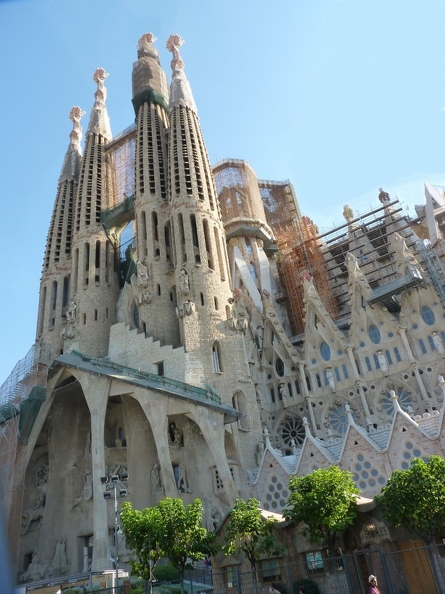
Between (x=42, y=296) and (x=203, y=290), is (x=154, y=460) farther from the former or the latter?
(x=42, y=296)

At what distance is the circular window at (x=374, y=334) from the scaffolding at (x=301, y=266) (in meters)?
5.82

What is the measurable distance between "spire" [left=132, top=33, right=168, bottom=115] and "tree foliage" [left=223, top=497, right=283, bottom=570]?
121 feet

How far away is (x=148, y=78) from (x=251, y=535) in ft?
130

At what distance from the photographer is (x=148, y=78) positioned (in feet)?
144

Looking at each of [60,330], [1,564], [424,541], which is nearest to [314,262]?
[60,330]

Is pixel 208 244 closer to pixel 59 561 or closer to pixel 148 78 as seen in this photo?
pixel 59 561

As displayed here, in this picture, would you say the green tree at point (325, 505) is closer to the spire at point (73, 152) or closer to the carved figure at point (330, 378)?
the carved figure at point (330, 378)

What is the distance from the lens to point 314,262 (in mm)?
40375

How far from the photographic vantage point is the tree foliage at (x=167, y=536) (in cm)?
1536

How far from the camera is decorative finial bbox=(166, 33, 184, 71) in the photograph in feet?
145

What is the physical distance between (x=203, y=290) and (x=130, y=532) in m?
16.3

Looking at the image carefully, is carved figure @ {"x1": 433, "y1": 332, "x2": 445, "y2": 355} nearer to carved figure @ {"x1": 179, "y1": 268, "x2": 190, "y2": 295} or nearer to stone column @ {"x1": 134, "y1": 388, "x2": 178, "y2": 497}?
carved figure @ {"x1": 179, "y1": 268, "x2": 190, "y2": 295}

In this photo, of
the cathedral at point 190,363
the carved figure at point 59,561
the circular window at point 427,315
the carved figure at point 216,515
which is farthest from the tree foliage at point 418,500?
the carved figure at point 59,561

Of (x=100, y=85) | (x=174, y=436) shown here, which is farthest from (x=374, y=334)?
(x=100, y=85)
